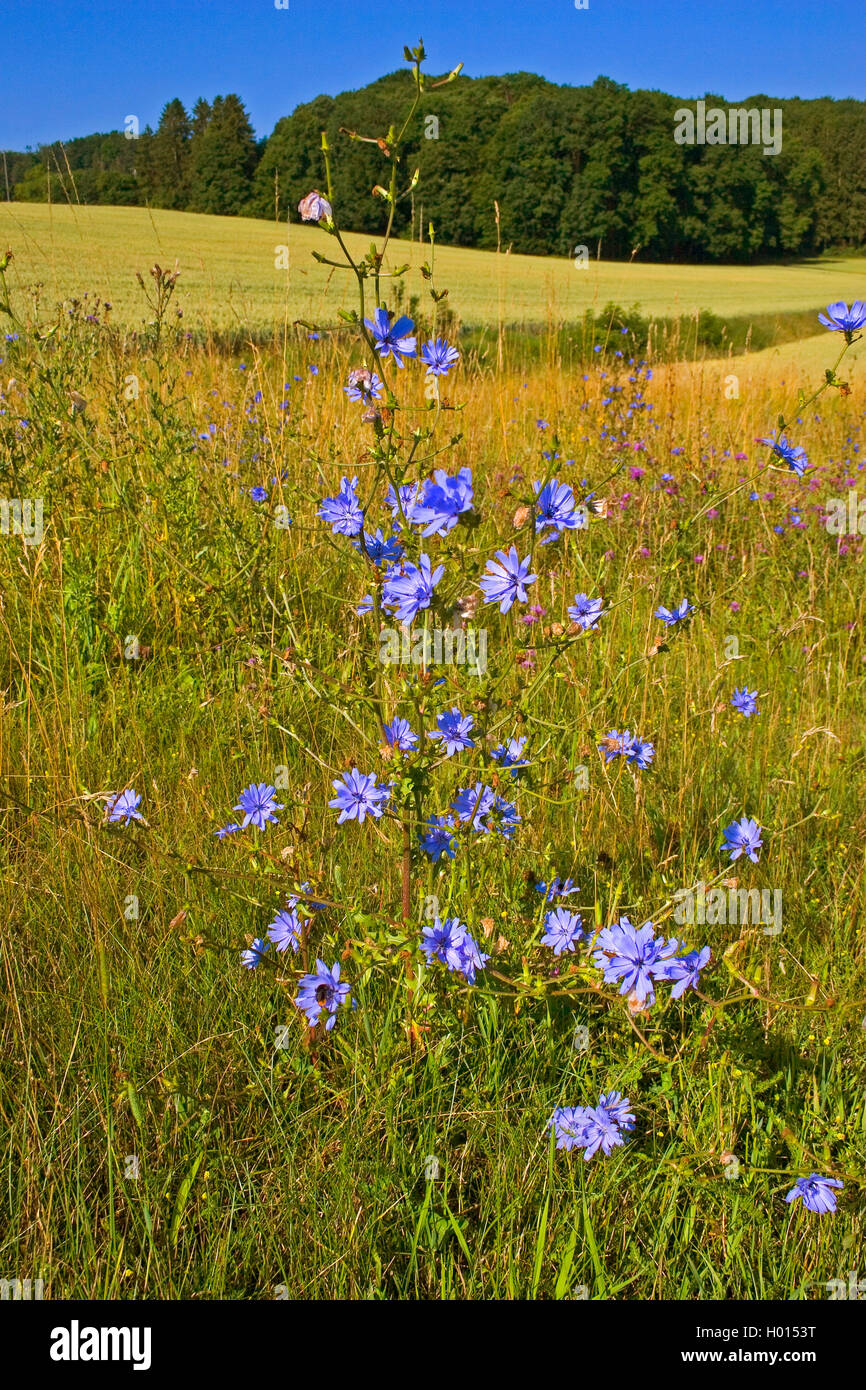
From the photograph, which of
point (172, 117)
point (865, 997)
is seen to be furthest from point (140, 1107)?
point (172, 117)

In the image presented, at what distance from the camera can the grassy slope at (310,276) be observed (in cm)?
1159

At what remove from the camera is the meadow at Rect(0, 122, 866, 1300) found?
3.84ft

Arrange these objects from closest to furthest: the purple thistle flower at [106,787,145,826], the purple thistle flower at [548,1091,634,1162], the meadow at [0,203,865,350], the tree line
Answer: the purple thistle flower at [548,1091,634,1162] → the purple thistle flower at [106,787,145,826] → the meadow at [0,203,865,350] → the tree line

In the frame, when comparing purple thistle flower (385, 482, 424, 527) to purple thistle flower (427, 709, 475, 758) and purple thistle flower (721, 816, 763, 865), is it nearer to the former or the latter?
purple thistle flower (427, 709, 475, 758)

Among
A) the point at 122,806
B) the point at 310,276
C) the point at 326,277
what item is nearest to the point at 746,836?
the point at 122,806

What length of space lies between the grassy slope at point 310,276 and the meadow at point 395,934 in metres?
4.63

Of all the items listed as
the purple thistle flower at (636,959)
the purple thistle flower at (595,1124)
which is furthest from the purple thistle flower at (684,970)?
the purple thistle flower at (595,1124)

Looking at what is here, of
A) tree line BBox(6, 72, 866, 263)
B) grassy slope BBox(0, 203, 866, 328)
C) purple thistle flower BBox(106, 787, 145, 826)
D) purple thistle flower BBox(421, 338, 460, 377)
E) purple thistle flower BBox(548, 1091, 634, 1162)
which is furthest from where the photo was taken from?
tree line BBox(6, 72, 866, 263)

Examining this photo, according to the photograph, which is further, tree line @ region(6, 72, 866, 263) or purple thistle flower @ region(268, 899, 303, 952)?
tree line @ region(6, 72, 866, 263)

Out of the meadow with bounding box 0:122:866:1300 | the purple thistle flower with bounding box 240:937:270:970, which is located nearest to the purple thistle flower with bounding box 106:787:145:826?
the meadow with bounding box 0:122:866:1300

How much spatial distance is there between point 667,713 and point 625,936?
1.13 m

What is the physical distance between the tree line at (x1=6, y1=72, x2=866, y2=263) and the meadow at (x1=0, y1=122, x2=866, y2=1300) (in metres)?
25.8

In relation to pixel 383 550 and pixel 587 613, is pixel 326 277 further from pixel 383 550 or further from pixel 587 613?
pixel 587 613

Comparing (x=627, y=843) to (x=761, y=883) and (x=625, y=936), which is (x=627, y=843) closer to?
→ (x=761, y=883)
